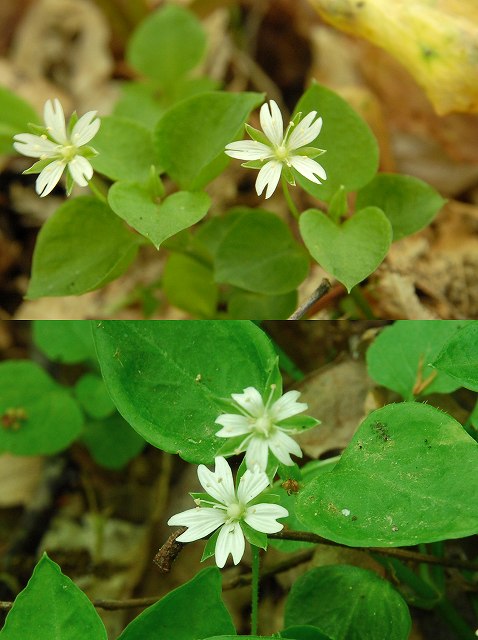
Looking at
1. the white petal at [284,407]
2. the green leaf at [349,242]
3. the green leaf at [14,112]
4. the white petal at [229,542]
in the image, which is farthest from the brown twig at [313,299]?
the green leaf at [14,112]

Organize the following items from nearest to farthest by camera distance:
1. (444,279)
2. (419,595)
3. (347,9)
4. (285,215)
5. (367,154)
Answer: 1. (419,595)
2. (367,154)
3. (347,9)
4. (444,279)
5. (285,215)

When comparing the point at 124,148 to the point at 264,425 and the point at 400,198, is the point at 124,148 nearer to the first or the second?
the point at 400,198

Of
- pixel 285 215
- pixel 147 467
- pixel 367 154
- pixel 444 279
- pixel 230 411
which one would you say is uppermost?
pixel 367 154

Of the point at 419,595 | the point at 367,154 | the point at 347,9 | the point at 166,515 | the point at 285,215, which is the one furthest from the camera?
the point at 285,215

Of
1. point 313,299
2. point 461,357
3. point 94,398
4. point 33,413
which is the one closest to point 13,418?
point 33,413

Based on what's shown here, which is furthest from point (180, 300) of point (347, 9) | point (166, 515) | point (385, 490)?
point (385, 490)

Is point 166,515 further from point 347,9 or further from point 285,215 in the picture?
point 347,9

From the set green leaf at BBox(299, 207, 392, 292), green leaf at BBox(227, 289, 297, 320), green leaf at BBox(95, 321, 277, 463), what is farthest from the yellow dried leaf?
green leaf at BBox(95, 321, 277, 463)
